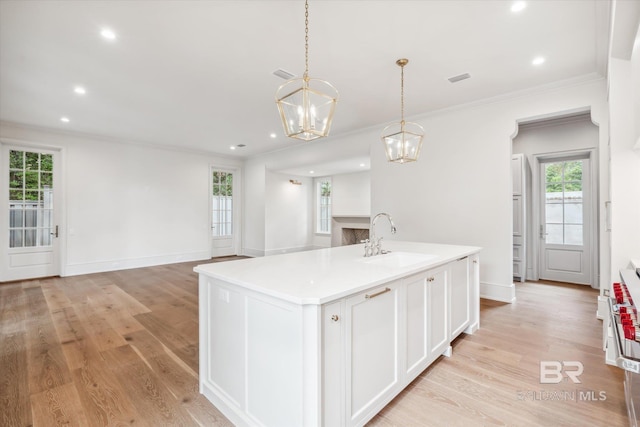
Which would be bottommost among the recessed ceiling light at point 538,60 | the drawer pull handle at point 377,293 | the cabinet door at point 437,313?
the cabinet door at point 437,313

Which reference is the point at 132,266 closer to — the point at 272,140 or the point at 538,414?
the point at 272,140

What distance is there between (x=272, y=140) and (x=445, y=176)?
382 centimetres

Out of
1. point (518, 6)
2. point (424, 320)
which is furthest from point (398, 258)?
point (518, 6)

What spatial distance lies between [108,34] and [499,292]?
5.40 meters

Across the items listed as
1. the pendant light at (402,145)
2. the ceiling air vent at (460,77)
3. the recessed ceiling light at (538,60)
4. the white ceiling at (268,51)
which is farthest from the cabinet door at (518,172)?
the pendant light at (402,145)

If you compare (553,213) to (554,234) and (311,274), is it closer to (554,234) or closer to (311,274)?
(554,234)

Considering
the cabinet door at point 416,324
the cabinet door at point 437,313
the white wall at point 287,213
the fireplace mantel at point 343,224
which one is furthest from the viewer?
the fireplace mantel at point 343,224

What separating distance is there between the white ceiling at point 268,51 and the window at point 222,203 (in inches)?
138

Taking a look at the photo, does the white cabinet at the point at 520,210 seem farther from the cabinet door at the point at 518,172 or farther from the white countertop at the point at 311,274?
the white countertop at the point at 311,274

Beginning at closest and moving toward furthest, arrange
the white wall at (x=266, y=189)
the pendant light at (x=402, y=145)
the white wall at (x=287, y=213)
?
the pendant light at (x=402, y=145) → the white wall at (x=266, y=189) → the white wall at (x=287, y=213)

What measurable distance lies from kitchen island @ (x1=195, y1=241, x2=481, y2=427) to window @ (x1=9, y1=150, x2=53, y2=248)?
586 cm

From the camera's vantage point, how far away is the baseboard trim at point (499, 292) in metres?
4.02

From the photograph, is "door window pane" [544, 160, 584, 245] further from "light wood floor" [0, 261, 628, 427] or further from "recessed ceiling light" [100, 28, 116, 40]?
"recessed ceiling light" [100, 28, 116, 40]

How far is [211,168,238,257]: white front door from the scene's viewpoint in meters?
8.00
